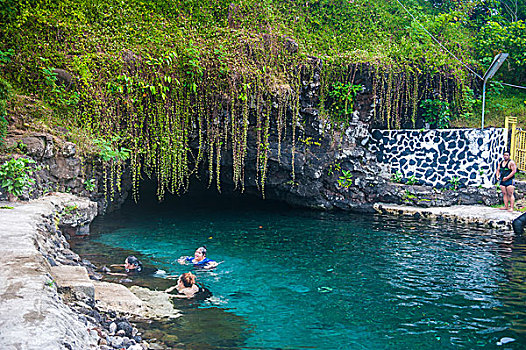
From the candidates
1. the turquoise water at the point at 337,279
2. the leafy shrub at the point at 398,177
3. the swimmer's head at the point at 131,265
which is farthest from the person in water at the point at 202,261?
the leafy shrub at the point at 398,177

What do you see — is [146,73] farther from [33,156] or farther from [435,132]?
[435,132]

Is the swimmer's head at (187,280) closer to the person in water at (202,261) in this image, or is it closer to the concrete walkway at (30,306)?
the person in water at (202,261)

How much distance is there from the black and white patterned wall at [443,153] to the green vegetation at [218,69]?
685 millimetres

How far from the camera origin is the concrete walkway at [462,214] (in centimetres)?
1160

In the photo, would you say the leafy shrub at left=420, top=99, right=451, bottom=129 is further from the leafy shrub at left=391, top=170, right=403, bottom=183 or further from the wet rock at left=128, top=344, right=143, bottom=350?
the wet rock at left=128, top=344, right=143, bottom=350

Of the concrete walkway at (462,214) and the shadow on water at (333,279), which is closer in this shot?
the shadow on water at (333,279)

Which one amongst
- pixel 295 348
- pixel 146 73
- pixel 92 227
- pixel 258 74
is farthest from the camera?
pixel 258 74

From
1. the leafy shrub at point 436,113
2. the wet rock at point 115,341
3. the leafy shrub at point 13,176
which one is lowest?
the wet rock at point 115,341

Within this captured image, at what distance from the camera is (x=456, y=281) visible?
289 inches

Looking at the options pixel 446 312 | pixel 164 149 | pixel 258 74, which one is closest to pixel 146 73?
pixel 164 149

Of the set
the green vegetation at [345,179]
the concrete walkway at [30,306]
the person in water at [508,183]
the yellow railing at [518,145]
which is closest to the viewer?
the concrete walkway at [30,306]

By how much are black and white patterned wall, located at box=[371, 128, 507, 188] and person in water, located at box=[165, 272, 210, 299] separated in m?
9.97

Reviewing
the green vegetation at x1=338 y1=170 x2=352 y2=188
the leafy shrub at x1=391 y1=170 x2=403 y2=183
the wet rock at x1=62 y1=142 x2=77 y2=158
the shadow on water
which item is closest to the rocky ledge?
the shadow on water

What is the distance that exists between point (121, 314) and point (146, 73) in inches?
273
